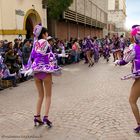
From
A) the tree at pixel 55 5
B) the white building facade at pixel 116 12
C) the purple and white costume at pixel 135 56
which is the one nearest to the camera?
the purple and white costume at pixel 135 56

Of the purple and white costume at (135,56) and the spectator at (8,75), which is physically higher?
the purple and white costume at (135,56)

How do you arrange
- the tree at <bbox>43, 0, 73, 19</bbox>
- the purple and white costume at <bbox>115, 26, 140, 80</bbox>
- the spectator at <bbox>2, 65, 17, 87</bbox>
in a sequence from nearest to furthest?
the purple and white costume at <bbox>115, 26, 140, 80</bbox>
the spectator at <bbox>2, 65, 17, 87</bbox>
the tree at <bbox>43, 0, 73, 19</bbox>

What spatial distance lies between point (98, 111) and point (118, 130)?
1.64 m

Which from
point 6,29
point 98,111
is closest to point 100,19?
point 6,29

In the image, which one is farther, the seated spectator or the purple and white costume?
the seated spectator

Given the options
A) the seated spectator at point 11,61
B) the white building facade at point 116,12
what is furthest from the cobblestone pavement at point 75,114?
the white building facade at point 116,12

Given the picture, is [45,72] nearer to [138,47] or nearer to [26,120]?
[26,120]

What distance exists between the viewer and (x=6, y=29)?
63.2 feet

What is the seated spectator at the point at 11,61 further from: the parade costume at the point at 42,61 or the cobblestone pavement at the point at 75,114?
the parade costume at the point at 42,61

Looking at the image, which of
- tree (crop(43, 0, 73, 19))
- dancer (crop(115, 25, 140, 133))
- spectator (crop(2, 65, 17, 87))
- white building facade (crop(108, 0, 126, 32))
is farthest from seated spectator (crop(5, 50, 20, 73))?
white building facade (crop(108, 0, 126, 32))

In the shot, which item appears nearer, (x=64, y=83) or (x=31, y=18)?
(x=64, y=83)

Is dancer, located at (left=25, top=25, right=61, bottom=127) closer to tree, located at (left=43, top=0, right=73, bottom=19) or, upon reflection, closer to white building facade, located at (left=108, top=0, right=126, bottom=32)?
tree, located at (left=43, top=0, right=73, bottom=19)

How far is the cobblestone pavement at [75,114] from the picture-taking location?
6.36m

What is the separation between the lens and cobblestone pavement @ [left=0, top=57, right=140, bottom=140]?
20.9ft
